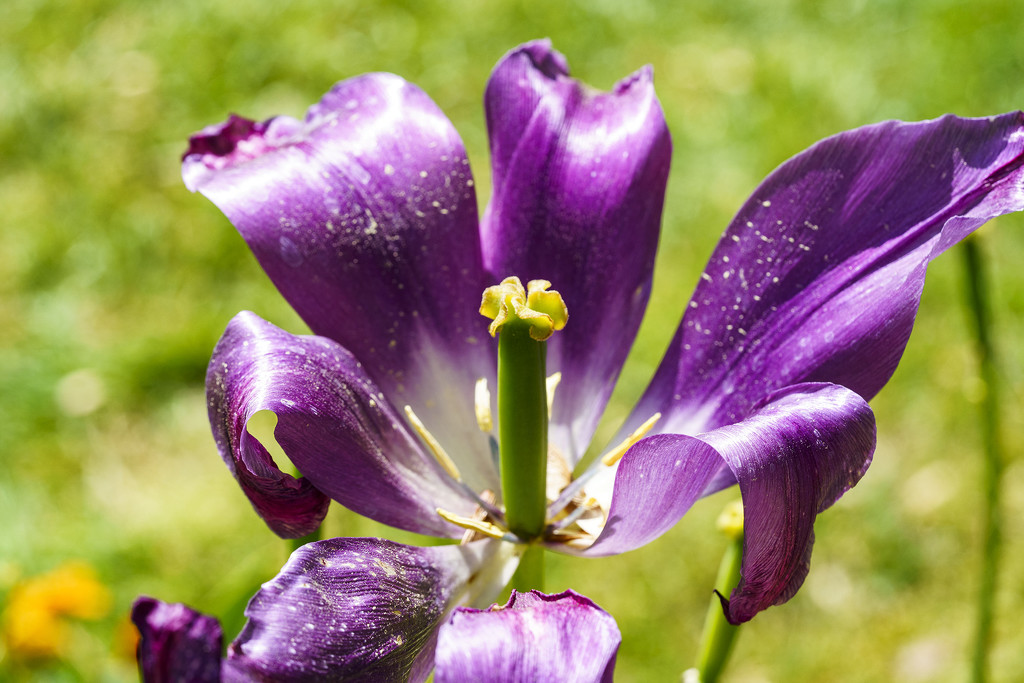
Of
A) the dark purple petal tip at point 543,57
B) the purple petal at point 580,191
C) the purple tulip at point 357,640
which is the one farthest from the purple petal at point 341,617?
the dark purple petal tip at point 543,57

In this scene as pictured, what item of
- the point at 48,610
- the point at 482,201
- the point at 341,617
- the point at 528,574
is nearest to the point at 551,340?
the point at 528,574

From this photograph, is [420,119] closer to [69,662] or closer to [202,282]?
[69,662]

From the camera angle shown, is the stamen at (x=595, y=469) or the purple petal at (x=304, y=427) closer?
the purple petal at (x=304, y=427)

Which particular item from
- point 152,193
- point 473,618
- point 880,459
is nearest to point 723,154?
point 880,459

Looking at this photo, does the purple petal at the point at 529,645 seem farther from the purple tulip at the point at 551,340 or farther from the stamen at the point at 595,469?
the stamen at the point at 595,469

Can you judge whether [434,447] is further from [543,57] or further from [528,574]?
[543,57]

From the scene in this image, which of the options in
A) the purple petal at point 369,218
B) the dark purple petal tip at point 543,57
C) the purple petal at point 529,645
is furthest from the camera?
the dark purple petal tip at point 543,57

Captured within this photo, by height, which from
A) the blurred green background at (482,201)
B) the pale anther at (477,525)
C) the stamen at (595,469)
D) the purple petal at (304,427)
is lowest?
the blurred green background at (482,201)

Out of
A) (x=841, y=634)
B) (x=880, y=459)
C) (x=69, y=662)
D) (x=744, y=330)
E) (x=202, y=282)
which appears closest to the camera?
(x=744, y=330)
